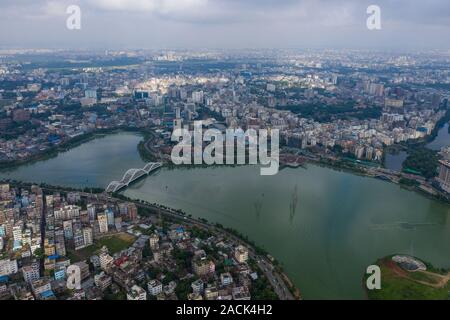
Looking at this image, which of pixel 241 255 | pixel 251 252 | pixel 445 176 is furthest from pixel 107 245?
pixel 445 176

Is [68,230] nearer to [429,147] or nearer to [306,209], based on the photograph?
[306,209]

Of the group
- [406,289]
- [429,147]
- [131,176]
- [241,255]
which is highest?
[429,147]

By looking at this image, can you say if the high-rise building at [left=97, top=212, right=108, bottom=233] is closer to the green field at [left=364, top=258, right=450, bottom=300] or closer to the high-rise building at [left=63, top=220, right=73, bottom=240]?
the high-rise building at [left=63, top=220, right=73, bottom=240]

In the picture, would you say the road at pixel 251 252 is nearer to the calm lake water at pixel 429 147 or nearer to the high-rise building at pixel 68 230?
the high-rise building at pixel 68 230

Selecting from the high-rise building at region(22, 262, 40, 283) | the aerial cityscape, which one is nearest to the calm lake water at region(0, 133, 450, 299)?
the aerial cityscape

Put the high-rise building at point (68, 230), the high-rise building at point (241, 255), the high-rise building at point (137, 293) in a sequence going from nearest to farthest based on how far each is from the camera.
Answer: the high-rise building at point (137, 293) → the high-rise building at point (241, 255) → the high-rise building at point (68, 230)

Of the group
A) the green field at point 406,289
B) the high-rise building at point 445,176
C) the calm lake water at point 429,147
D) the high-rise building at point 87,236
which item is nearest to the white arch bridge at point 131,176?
the high-rise building at point 87,236
